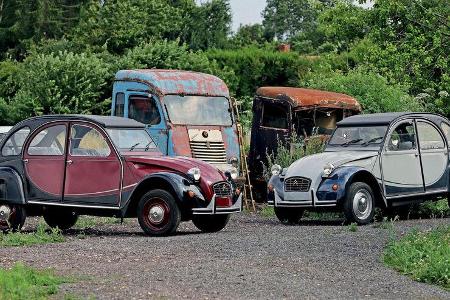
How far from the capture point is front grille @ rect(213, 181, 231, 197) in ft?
54.7

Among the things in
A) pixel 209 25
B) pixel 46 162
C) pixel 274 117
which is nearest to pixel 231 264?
pixel 46 162

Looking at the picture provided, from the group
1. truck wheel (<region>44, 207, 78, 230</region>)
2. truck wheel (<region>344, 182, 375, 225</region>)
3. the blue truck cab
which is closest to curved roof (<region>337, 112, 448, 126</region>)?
truck wheel (<region>344, 182, 375, 225</region>)

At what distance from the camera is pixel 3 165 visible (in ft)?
57.6

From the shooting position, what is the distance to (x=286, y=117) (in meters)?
24.6

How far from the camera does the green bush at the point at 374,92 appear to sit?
1118 inches

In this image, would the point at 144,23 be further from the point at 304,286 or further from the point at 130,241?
the point at 304,286

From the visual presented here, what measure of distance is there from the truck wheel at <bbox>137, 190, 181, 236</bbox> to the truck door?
213 inches

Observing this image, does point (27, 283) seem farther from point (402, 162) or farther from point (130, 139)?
point (402, 162)

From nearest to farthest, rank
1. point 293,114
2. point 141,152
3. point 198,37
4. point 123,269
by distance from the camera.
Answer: point 123,269 → point 141,152 → point 293,114 → point 198,37

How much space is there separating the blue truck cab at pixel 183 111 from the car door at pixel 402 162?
393 cm

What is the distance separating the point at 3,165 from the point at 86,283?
22.7ft

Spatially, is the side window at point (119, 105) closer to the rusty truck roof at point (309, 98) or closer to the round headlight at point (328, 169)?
the rusty truck roof at point (309, 98)

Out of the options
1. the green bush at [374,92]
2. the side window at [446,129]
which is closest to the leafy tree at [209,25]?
the green bush at [374,92]

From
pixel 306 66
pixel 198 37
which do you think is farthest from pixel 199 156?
pixel 198 37
